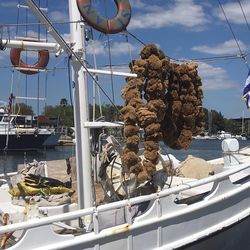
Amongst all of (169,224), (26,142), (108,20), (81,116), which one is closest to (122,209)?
(169,224)

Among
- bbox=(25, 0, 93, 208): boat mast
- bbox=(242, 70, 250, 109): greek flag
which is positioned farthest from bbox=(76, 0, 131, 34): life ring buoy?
bbox=(242, 70, 250, 109): greek flag

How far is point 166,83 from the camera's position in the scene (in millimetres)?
8797

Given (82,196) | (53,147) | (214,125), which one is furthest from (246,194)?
(214,125)

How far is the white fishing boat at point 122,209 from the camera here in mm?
6918

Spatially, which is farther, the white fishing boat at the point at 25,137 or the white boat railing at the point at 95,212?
the white fishing boat at the point at 25,137

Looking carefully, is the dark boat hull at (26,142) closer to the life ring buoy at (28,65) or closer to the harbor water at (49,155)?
the harbor water at (49,155)

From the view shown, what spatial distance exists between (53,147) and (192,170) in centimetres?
6697

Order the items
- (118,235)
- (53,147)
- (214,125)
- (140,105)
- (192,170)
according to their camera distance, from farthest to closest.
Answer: (214,125), (53,147), (192,170), (140,105), (118,235)

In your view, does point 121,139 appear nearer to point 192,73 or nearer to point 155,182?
point 155,182

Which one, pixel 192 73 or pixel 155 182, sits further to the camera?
pixel 192 73

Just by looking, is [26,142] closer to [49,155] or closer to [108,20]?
[49,155]

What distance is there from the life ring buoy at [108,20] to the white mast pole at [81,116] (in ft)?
2.02

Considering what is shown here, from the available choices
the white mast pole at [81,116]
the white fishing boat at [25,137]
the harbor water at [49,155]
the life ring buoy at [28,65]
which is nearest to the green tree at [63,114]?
the white fishing boat at [25,137]

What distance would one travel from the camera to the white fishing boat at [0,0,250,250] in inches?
272
